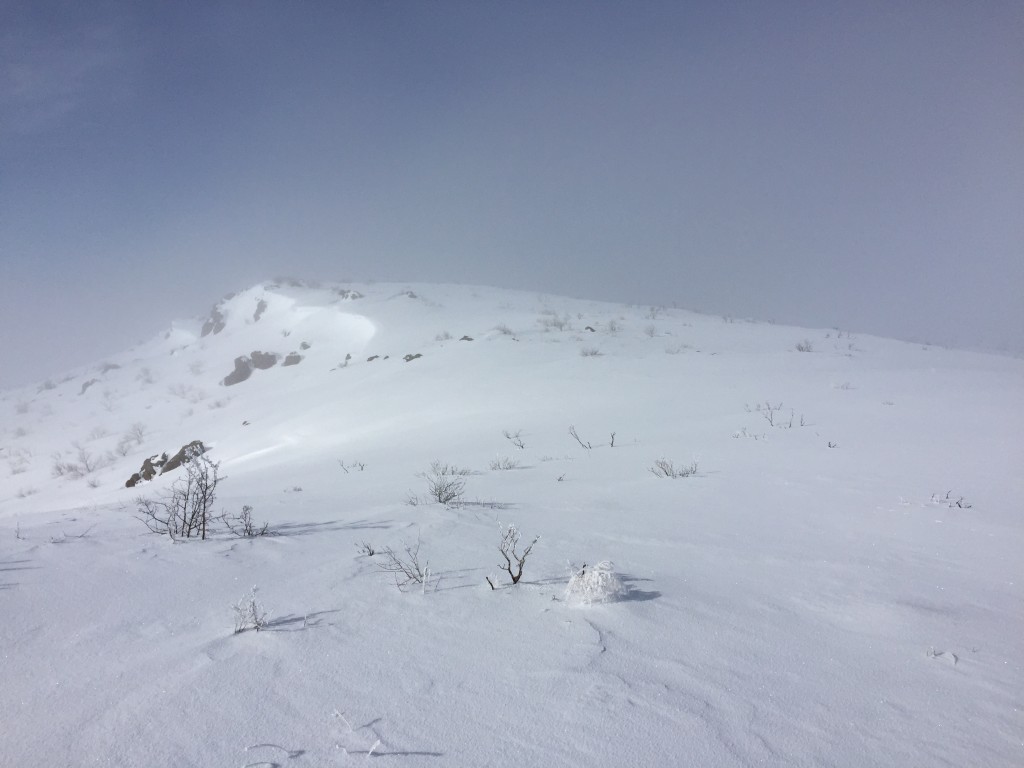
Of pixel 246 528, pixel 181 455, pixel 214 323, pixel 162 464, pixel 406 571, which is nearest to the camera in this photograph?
pixel 406 571

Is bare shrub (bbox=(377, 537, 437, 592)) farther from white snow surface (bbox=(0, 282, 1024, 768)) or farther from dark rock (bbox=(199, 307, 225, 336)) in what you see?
dark rock (bbox=(199, 307, 225, 336))

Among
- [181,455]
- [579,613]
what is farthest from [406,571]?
[181,455]

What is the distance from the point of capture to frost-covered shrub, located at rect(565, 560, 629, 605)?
206 centimetres

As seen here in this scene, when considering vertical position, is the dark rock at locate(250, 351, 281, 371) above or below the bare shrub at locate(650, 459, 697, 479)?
above

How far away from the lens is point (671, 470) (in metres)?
4.36

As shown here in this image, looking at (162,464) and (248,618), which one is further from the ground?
(248,618)

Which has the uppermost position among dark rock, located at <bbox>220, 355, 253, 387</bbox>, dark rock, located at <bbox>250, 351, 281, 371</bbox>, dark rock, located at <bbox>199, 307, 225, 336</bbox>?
dark rock, located at <bbox>199, 307, 225, 336</bbox>

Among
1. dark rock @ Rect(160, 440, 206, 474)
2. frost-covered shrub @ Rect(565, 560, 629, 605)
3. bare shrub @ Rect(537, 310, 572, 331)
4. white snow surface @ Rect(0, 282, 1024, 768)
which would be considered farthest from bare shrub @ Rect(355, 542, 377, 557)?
bare shrub @ Rect(537, 310, 572, 331)

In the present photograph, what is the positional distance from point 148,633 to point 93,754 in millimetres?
674

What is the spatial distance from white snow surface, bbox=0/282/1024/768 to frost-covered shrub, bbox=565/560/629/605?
0.11ft

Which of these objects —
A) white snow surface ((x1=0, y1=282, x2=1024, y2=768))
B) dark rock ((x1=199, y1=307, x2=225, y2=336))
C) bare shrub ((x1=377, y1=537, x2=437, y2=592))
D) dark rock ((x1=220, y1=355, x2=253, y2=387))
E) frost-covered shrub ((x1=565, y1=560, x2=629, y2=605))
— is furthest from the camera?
dark rock ((x1=199, y1=307, x2=225, y2=336))

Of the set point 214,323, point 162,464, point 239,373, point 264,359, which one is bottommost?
point 162,464

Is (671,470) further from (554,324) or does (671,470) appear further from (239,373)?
(239,373)

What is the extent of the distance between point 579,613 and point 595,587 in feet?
0.41
